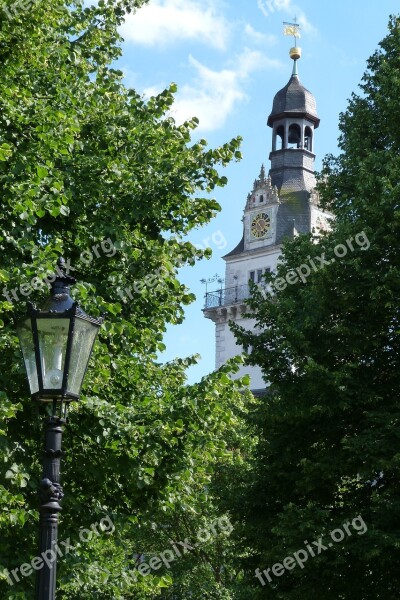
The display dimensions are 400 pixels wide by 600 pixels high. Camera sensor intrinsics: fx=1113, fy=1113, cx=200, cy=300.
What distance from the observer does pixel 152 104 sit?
65.6ft

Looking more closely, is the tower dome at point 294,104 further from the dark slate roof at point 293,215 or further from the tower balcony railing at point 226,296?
the tower balcony railing at point 226,296

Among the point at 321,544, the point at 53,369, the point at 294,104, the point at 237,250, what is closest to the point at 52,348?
the point at 53,369

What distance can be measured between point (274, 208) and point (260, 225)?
2.01m

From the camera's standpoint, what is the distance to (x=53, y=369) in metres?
8.99

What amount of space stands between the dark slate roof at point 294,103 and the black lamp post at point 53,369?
78418 millimetres

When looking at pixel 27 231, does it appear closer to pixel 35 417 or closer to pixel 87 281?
pixel 87 281

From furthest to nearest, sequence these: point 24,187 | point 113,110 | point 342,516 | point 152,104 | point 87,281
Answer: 1. point 342,516
2. point 152,104
3. point 113,110
4. point 87,281
5. point 24,187

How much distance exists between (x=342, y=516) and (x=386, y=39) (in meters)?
13.3

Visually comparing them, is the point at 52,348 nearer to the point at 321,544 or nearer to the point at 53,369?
the point at 53,369

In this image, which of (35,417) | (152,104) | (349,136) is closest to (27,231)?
(35,417)

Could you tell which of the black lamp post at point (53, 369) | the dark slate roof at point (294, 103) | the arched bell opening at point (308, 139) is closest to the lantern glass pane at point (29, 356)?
the black lamp post at point (53, 369)

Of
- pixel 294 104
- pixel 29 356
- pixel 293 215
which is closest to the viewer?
pixel 29 356

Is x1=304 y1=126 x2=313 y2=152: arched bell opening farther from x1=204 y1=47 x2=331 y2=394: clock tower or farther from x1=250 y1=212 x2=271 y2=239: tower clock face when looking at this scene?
x1=250 y1=212 x2=271 y2=239: tower clock face

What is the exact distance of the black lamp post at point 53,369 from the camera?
352 inches
